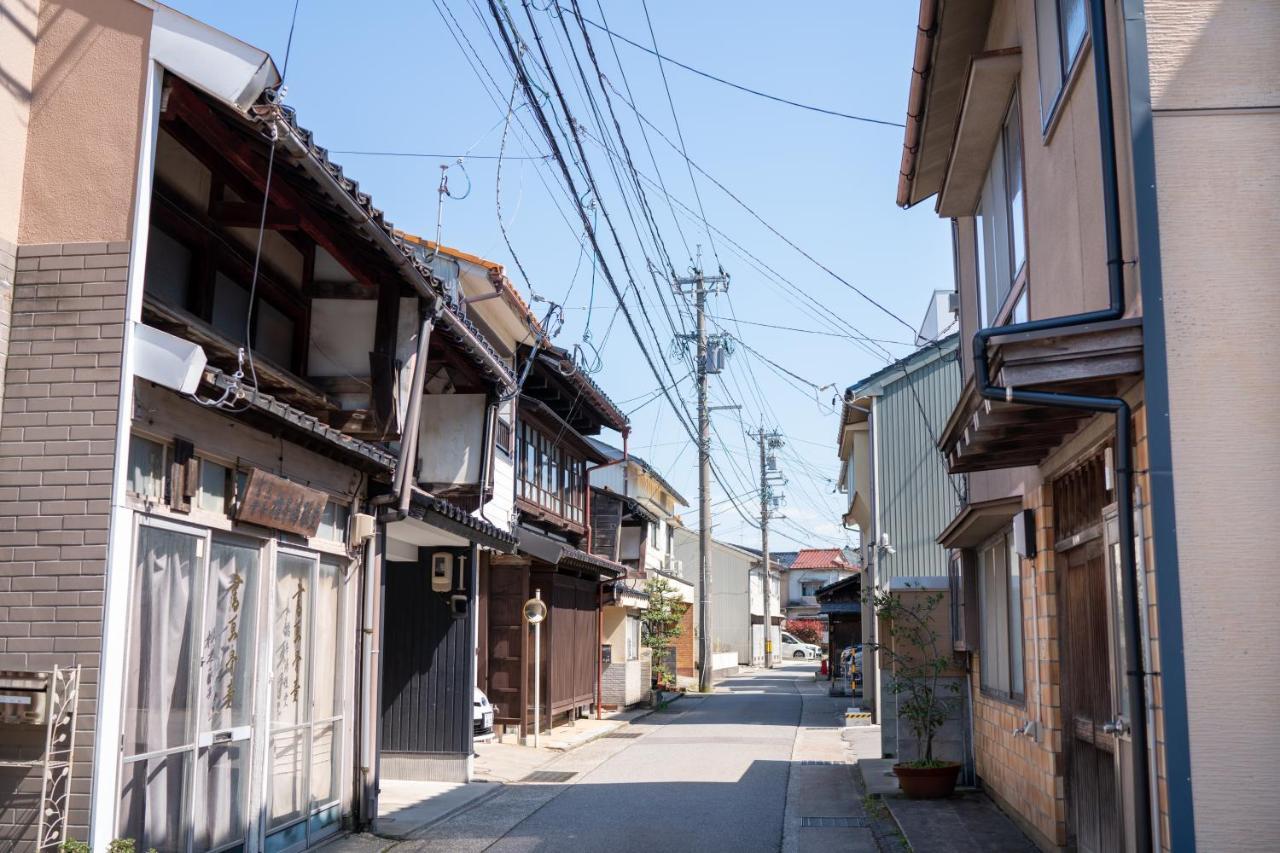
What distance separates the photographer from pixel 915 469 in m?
25.4

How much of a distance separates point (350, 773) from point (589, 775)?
6.27 m

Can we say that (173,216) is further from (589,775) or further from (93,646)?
(589,775)

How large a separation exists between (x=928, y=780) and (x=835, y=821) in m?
1.39

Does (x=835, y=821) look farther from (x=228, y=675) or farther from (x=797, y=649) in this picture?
(x=797, y=649)

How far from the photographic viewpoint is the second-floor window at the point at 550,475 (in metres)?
23.2

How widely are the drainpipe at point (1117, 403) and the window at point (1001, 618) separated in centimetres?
511

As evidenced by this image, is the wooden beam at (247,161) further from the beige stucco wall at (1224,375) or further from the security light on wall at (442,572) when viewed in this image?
the security light on wall at (442,572)

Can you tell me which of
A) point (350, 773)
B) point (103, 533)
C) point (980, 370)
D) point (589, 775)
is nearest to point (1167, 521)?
point (980, 370)

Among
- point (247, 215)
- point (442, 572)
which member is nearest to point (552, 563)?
point (442, 572)

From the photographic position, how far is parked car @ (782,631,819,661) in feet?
285

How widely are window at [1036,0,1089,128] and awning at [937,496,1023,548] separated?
3.96m

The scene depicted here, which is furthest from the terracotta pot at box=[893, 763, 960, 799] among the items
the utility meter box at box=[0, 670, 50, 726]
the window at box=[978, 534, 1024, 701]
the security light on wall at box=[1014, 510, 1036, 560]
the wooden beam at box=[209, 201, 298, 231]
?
the utility meter box at box=[0, 670, 50, 726]

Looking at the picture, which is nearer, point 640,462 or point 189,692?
point 189,692

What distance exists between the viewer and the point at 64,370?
7.43 metres
